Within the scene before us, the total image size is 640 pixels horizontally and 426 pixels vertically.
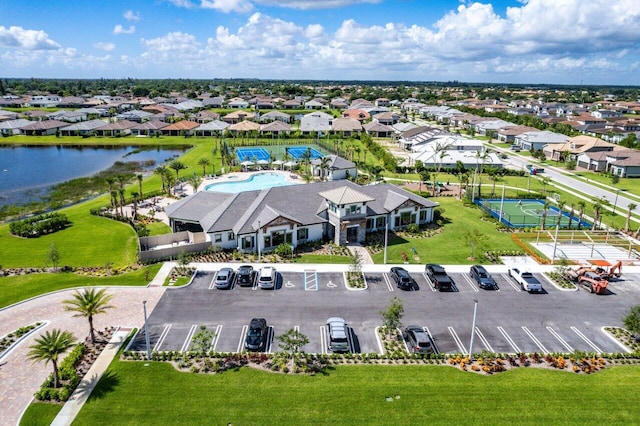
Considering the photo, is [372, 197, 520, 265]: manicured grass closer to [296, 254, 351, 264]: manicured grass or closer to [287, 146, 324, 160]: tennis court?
[296, 254, 351, 264]: manicured grass

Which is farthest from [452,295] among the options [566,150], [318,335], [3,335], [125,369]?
[566,150]

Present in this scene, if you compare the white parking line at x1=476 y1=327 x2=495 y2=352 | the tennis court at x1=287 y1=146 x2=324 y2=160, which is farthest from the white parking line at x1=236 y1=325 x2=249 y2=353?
the tennis court at x1=287 y1=146 x2=324 y2=160

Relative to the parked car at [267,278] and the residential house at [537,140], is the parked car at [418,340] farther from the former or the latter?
the residential house at [537,140]

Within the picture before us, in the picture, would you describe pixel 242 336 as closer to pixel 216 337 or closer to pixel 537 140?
pixel 216 337

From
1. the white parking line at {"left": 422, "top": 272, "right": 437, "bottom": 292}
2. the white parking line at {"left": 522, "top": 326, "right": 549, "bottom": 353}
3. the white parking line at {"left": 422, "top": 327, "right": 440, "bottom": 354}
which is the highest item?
the white parking line at {"left": 422, "top": 272, "right": 437, "bottom": 292}

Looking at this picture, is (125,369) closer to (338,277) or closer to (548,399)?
(338,277)

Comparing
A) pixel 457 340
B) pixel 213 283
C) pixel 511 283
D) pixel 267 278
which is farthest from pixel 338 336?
pixel 511 283

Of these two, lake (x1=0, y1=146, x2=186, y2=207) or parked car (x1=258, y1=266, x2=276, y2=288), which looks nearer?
parked car (x1=258, y1=266, x2=276, y2=288)
